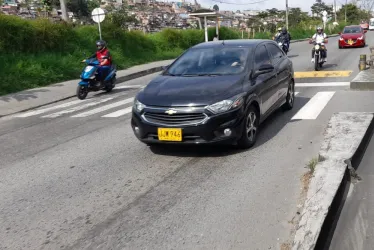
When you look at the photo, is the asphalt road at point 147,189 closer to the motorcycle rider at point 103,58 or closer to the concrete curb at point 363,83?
the concrete curb at point 363,83

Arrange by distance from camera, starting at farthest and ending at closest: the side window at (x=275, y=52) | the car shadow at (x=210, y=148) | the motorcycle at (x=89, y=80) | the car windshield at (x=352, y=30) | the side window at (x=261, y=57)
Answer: the car windshield at (x=352, y=30) < the motorcycle at (x=89, y=80) < the side window at (x=275, y=52) < the side window at (x=261, y=57) < the car shadow at (x=210, y=148)

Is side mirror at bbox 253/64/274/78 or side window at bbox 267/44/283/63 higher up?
side window at bbox 267/44/283/63

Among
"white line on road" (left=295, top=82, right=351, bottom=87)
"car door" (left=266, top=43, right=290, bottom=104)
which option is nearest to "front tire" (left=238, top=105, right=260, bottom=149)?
"car door" (left=266, top=43, right=290, bottom=104)

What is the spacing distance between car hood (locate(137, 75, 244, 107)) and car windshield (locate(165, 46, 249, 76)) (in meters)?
0.30

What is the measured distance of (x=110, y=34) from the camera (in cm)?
2242

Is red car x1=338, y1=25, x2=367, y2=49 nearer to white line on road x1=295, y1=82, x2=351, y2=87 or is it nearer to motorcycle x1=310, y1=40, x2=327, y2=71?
motorcycle x1=310, y1=40, x2=327, y2=71

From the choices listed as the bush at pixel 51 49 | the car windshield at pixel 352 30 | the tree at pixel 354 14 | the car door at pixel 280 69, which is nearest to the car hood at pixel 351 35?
the car windshield at pixel 352 30

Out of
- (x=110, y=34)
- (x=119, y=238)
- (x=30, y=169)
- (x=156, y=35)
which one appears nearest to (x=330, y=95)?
(x=30, y=169)

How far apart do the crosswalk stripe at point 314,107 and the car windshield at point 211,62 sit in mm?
1868

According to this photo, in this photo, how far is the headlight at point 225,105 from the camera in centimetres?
564

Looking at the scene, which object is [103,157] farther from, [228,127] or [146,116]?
[228,127]

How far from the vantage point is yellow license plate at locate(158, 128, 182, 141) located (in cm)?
564

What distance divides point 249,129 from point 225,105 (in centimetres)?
68

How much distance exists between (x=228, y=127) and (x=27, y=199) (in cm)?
255
